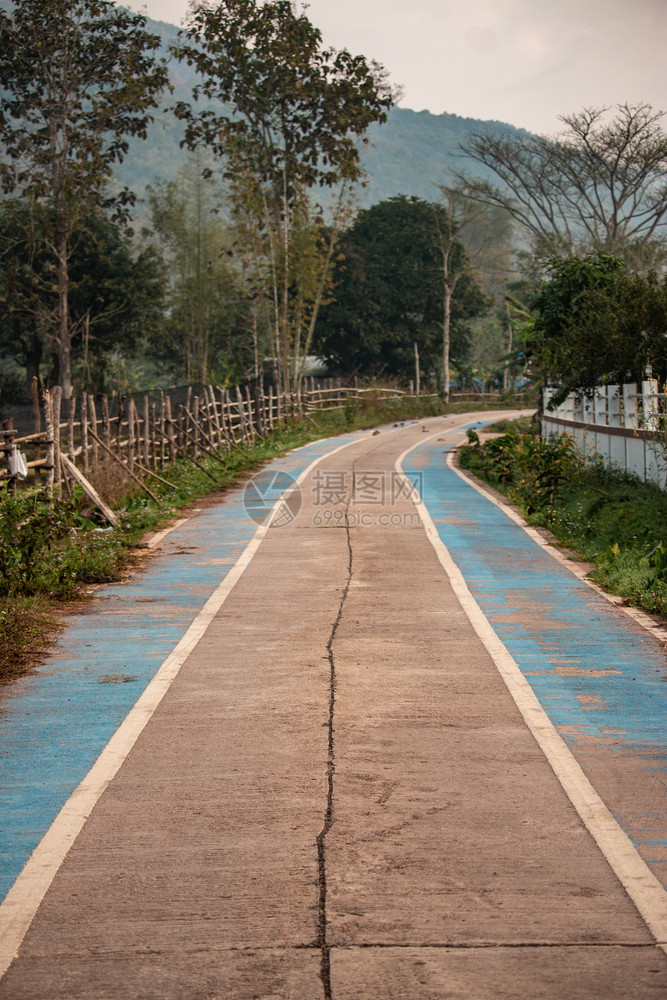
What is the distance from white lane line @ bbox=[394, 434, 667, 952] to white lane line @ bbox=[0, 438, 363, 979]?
240 cm

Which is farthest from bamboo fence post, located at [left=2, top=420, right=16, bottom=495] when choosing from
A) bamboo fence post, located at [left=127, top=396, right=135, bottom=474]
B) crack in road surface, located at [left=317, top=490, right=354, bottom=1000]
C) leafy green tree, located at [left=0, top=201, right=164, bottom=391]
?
leafy green tree, located at [left=0, top=201, right=164, bottom=391]

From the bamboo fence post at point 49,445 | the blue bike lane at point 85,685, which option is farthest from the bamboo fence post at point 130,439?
the blue bike lane at point 85,685

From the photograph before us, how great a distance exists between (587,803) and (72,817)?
2531 millimetres

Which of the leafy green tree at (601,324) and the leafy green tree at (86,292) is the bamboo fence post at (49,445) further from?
the leafy green tree at (86,292)

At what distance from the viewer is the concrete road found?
387 centimetres

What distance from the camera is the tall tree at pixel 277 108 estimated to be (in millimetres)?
43906

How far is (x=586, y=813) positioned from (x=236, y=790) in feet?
5.77

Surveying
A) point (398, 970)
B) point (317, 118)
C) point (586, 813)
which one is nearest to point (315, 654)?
point (586, 813)

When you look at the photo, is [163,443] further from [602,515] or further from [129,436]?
[602,515]

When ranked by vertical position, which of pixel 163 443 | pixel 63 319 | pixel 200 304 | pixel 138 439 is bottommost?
pixel 163 443

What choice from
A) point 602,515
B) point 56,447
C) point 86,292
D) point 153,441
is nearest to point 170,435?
point 153,441

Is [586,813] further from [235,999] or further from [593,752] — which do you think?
[235,999]

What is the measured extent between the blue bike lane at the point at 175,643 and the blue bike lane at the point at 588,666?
0.04ft

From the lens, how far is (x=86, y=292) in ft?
155
